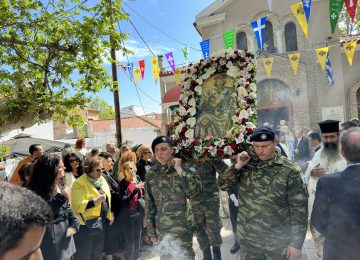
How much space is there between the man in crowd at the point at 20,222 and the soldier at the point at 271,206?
2.38 metres

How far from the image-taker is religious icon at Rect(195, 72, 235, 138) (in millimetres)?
4395

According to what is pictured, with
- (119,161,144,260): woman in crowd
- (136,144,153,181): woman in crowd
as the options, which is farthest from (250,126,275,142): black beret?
(136,144,153,181): woman in crowd

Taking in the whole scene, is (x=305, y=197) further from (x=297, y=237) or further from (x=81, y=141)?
(x=81, y=141)

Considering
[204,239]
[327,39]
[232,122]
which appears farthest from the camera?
[327,39]

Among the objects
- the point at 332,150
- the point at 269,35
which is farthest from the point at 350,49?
the point at 332,150

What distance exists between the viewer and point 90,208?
14.4ft

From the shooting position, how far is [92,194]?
4.45m

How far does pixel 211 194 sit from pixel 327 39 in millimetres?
14717

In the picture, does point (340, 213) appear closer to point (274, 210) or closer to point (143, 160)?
point (274, 210)

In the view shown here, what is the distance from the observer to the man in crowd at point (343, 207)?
2455 mm

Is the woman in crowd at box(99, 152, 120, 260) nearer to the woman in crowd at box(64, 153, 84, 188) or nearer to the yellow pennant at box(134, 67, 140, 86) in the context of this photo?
the woman in crowd at box(64, 153, 84, 188)

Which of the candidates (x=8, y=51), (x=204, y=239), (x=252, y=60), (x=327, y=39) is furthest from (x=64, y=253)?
(x=327, y=39)

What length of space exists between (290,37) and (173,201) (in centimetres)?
1654

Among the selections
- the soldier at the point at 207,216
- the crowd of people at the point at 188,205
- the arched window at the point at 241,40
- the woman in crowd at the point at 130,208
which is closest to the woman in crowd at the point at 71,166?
the crowd of people at the point at 188,205
